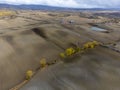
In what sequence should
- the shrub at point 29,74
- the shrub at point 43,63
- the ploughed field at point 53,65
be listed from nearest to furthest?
the ploughed field at point 53,65
the shrub at point 29,74
the shrub at point 43,63

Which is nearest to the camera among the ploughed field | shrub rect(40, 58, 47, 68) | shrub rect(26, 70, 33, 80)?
the ploughed field

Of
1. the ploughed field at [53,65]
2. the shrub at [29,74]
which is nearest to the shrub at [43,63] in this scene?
the ploughed field at [53,65]

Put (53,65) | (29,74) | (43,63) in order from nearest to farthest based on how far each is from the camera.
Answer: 1. (29,74)
2. (53,65)
3. (43,63)

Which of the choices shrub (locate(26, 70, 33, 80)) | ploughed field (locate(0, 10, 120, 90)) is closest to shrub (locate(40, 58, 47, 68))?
ploughed field (locate(0, 10, 120, 90))

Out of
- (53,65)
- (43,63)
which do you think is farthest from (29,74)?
(53,65)

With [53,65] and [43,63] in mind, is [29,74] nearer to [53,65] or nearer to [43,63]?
[43,63]

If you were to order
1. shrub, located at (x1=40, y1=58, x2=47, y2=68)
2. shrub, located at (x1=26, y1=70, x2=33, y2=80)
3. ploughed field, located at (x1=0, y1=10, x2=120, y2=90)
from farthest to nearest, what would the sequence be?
shrub, located at (x1=40, y1=58, x2=47, y2=68) < shrub, located at (x1=26, y1=70, x2=33, y2=80) < ploughed field, located at (x1=0, y1=10, x2=120, y2=90)

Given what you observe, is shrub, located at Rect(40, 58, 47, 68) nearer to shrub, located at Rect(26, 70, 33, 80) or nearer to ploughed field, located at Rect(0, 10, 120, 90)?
ploughed field, located at Rect(0, 10, 120, 90)

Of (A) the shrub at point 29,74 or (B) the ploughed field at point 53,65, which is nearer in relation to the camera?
(B) the ploughed field at point 53,65

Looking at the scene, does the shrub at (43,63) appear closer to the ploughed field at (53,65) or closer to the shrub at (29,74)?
the ploughed field at (53,65)

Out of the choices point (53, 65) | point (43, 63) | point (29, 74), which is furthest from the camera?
point (43, 63)

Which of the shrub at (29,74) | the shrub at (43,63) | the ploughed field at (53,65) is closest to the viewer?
the ploughed field at (53,65)
